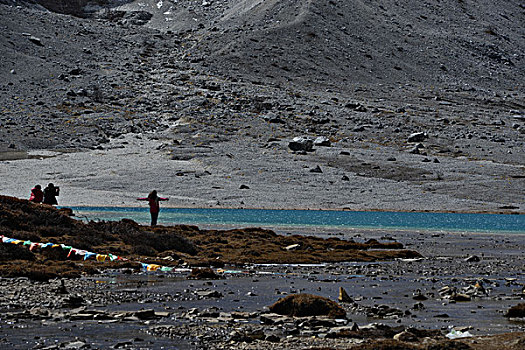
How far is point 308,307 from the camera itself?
11.3m

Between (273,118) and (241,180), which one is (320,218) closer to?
(241,180)

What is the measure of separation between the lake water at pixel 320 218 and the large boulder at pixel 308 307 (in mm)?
25064

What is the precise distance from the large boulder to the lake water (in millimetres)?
25064

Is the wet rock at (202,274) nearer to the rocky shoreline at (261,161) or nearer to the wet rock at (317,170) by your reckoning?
the rocky shoreline at (261,161)

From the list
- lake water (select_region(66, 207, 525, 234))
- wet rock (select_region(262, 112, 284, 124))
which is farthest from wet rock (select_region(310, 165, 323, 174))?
wet rock (select_region(262, 112, 284, 124))

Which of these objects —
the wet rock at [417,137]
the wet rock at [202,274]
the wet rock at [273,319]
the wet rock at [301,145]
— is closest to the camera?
the wet rock at [273,319]

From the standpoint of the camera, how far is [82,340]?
923 cm

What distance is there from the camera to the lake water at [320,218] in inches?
1513

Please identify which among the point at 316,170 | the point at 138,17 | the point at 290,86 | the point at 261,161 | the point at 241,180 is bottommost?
the point at 241,180

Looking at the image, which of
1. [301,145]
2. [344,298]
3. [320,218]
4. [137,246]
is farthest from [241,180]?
[344,298]

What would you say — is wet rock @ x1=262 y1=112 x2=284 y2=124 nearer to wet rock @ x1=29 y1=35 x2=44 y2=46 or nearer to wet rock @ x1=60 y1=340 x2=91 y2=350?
wet rock @ x1=29 y1=35 x2=44 y2=46

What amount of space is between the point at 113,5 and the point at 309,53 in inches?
2618

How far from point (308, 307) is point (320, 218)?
33.1m

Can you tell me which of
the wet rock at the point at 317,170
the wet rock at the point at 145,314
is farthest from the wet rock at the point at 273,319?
the wet rock at the point at 317,170
